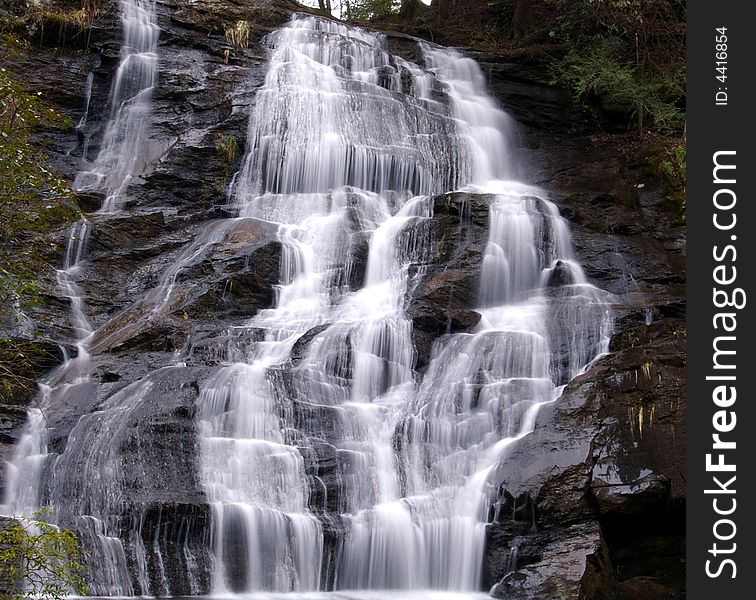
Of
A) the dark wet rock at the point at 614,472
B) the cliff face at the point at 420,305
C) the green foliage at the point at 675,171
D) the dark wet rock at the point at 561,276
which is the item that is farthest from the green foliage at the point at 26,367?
the green foliage at the point at 675,171

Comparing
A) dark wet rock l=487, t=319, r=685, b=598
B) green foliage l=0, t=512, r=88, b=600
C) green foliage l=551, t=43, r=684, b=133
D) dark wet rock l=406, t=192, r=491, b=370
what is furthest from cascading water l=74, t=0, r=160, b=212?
dark wet rock l=487, t=319, r=685, b=598

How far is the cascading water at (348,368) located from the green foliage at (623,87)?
2.72 m

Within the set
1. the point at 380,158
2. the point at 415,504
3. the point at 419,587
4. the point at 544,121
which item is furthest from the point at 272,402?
the point at 544,121

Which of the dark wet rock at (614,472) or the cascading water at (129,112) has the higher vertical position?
the cascading water at (129,112)

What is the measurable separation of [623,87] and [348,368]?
11825 millimetres

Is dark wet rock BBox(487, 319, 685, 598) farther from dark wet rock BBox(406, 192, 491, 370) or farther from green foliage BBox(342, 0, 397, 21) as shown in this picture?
green foliage BBox(342, 0, 397, 21)

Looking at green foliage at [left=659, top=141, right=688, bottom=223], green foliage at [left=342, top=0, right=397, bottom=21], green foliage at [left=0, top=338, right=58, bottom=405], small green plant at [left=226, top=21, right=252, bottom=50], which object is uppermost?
green foliage at [left=342, top=0, right=397, bottom=21]

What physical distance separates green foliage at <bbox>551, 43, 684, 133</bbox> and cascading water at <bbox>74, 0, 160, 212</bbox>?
1022 cm

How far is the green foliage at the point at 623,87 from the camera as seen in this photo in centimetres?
1884

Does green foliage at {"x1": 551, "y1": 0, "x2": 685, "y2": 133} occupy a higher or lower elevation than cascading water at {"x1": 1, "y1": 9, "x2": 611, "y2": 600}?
higher

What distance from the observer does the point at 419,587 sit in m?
8.87

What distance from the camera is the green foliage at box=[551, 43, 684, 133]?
1884 cm

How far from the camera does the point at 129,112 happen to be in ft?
59.7

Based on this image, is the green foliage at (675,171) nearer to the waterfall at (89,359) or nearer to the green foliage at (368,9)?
the waterfall at (89,359)
